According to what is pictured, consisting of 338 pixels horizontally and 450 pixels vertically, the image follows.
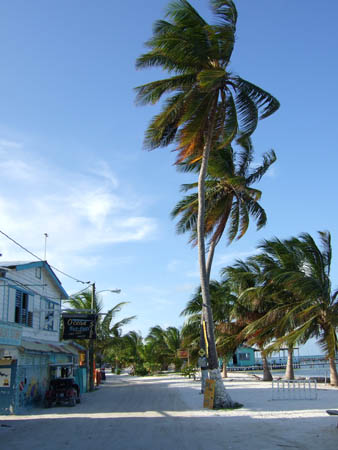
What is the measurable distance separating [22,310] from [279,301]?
1613 cm

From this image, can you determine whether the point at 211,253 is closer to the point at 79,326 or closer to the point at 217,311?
the point at 79,326

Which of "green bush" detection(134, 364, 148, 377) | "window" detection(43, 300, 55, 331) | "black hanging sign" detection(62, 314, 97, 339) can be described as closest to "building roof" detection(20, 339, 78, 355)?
"black hanging sign" detection(62, 314, 97, 339)

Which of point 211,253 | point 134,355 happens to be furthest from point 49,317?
point 134,355

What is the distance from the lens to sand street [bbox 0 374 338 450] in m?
10.2

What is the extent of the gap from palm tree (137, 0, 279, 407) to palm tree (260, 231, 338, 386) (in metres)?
8.82

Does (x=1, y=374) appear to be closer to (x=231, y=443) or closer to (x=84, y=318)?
(x=84, y=318)

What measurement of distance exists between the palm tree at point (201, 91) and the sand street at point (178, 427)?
2.34m

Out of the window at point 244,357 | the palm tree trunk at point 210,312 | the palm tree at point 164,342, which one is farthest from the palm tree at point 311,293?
the window at point 244,357

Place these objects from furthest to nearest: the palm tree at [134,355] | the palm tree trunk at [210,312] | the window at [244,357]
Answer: the window at [244,357], the palm tree at [134,355], the palm tree trunk at [210,312]

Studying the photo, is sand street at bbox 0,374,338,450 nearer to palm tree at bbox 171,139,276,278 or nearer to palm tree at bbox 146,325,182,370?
palm tree at bbox 171,139,276,278

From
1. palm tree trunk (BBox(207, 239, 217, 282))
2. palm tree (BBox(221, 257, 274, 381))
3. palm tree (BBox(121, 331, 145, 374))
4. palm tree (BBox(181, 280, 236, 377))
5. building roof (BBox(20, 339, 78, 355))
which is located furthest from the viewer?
palm tree (BBox(121, 331, 145, 374))

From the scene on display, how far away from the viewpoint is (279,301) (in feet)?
94.6

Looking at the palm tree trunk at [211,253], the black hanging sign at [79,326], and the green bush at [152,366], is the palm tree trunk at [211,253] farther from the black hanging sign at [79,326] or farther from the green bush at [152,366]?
the green bush at [152,366]

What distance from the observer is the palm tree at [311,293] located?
24336mm
